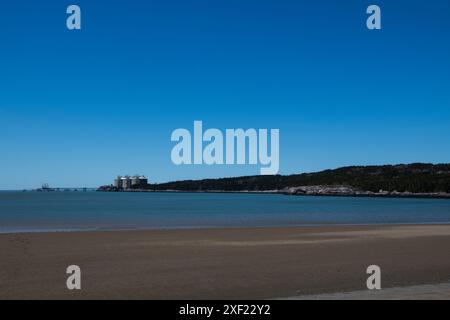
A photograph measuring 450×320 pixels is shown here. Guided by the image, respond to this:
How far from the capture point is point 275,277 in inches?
532

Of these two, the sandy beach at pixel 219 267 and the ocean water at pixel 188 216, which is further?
the ocean water at pixel 188 216

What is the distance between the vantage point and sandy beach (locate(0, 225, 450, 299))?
1140 cm

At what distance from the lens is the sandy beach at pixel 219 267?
1140cm

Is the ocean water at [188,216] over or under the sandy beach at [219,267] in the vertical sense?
under

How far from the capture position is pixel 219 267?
15.4 metres

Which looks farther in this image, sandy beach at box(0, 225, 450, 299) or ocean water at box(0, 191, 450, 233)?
ocean water at box(0, 191, 450, 233)

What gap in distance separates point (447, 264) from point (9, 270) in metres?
12.5

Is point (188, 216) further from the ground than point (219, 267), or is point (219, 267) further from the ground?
point (219, 267)

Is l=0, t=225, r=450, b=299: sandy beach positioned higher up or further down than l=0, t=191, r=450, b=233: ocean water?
higher up

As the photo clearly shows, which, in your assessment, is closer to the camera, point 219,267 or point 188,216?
point 219,267
